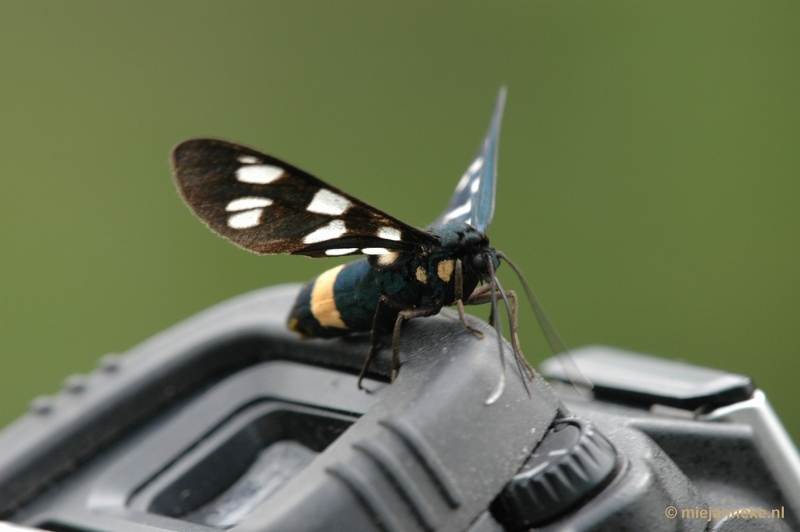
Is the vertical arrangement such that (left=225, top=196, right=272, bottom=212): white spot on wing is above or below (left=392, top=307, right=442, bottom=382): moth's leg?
above

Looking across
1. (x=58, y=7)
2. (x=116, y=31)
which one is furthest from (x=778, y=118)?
(x=58, y=7)

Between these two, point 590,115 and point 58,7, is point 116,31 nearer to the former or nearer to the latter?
point 58,7

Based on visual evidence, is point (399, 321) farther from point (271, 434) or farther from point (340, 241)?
point (271, 434)

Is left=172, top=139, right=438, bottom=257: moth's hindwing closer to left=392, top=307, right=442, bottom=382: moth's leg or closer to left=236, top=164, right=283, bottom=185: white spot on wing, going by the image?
left=236, top=164, right=283, bottom=185: white spot on wing

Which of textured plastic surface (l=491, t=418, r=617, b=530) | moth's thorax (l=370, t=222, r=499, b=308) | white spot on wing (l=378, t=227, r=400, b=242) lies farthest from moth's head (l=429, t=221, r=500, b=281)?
textured plastic surface (l=491, t=418, r=617, b=530)

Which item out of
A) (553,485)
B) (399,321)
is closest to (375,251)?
(399,321)

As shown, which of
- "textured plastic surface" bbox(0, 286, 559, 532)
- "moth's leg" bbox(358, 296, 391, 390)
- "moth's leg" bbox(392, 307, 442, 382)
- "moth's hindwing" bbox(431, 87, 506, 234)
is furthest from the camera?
"moth's hindwing" bbox(431, 87, 506, 234)

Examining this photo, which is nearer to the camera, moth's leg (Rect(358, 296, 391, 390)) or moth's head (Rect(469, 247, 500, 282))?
moth's leg (Rect(358, 296, 391, 390))
